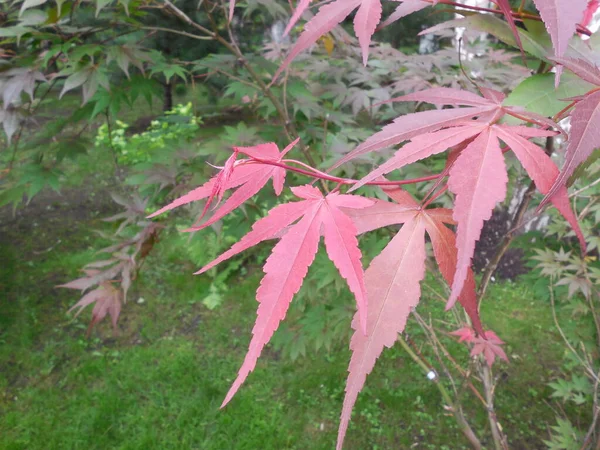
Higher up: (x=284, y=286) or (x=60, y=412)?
(x=284, y=286)

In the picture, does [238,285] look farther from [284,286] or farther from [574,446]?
[284,286]

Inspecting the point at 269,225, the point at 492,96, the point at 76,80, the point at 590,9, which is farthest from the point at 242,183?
the point at 76,80

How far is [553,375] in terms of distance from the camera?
259 cm

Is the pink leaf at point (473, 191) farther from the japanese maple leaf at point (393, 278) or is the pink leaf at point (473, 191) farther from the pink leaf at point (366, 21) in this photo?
the pink leaf at point (366, 21)

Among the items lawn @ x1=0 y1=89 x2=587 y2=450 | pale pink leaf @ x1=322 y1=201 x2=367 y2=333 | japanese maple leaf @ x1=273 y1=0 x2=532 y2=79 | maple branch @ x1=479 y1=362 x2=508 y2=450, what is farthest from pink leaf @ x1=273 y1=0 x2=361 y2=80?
lawn @ x1=0 y1=89 x2=587 y2=450

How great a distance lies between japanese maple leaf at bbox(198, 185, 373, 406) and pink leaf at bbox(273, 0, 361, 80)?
21 cm

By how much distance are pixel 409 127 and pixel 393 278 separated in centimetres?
17

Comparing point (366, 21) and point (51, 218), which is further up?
point (366, 21)

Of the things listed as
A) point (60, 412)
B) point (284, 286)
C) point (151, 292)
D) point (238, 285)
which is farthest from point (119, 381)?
point (284, 286)

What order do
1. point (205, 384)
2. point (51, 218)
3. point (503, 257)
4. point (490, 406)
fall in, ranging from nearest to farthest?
point (490, 406) → point (205, 384) → point (503, 257) → point (51, 218)

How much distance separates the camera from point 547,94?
1.96 ft

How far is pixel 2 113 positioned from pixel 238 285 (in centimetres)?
216

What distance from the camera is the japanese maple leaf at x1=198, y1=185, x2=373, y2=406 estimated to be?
1.45 ft

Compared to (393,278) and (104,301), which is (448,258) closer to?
(393,278)
